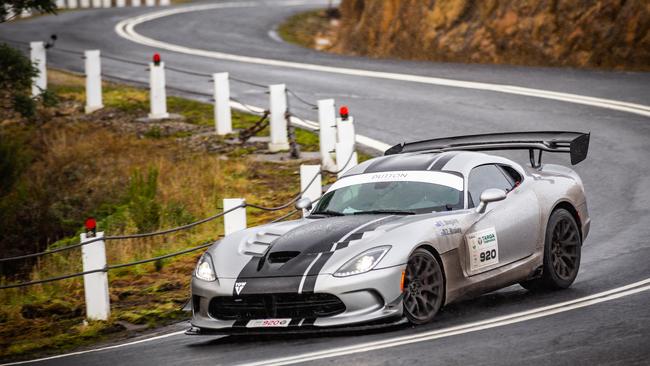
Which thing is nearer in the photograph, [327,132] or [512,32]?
[327,132]

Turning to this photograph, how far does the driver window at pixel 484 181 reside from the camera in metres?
10.8

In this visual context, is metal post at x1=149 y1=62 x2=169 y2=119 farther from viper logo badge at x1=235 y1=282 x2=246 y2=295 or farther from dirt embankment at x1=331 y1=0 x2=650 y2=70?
viper logo badge at x1=235 y1=282 x2=246 y2=295

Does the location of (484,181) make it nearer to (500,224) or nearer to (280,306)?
(500,224)

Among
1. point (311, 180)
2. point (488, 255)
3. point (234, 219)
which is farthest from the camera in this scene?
point (311, 180)

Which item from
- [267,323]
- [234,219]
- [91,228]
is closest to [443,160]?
[267,323]

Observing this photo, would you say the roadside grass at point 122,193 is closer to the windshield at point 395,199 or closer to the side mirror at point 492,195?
the windshield at point 395,199

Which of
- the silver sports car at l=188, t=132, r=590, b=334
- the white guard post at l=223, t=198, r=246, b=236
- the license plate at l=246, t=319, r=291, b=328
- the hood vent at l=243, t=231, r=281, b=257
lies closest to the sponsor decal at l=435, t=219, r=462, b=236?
the silver sports car at l=188, t=132, r=590, b=334

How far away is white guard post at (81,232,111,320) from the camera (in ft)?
37.9

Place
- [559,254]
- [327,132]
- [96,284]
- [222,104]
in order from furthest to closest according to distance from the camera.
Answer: [222,104], [327,132], [96,284], [559,254]

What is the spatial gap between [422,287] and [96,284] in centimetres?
369

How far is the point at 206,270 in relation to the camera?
32.8 ft

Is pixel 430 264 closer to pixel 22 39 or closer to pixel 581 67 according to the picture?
pixel 581 67

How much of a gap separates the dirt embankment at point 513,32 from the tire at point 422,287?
16.9 meters

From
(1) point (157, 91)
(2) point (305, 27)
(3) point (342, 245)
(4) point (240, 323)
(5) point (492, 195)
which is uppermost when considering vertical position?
(5) point (492, 195)
